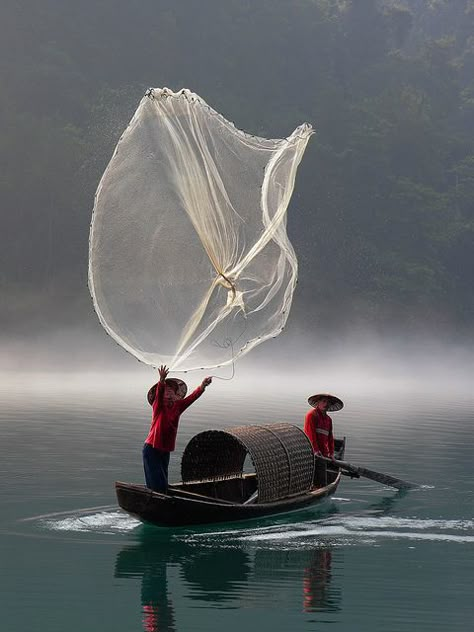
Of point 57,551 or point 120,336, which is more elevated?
point 120,336

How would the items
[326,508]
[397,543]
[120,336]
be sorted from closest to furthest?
[120,336] < [397,543] < [326,508]

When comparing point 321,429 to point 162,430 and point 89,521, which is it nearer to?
point 162,430

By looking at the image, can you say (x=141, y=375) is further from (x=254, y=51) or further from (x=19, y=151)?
(x=254, y=51)

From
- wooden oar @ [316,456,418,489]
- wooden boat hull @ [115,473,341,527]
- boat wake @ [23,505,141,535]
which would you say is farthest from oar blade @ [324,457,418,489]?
boat wake @ [23,505,141,535]

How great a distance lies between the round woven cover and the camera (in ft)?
46.6

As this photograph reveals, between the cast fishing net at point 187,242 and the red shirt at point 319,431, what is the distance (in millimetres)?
4071

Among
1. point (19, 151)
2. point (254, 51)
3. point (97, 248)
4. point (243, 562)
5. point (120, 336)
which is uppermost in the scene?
point (254, 51)

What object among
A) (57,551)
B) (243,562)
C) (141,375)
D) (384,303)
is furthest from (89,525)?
(384,303)

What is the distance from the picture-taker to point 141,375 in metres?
52.4

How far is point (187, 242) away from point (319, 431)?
4.80 metres

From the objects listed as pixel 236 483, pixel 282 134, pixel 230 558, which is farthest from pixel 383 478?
pixel 282 134

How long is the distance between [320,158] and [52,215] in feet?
53.3

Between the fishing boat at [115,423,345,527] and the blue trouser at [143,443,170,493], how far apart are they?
8.1 inches

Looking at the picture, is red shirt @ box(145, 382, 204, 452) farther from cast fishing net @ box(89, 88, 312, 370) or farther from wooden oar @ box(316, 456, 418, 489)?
wooden oar @ box(316, 456, 418, 489)
